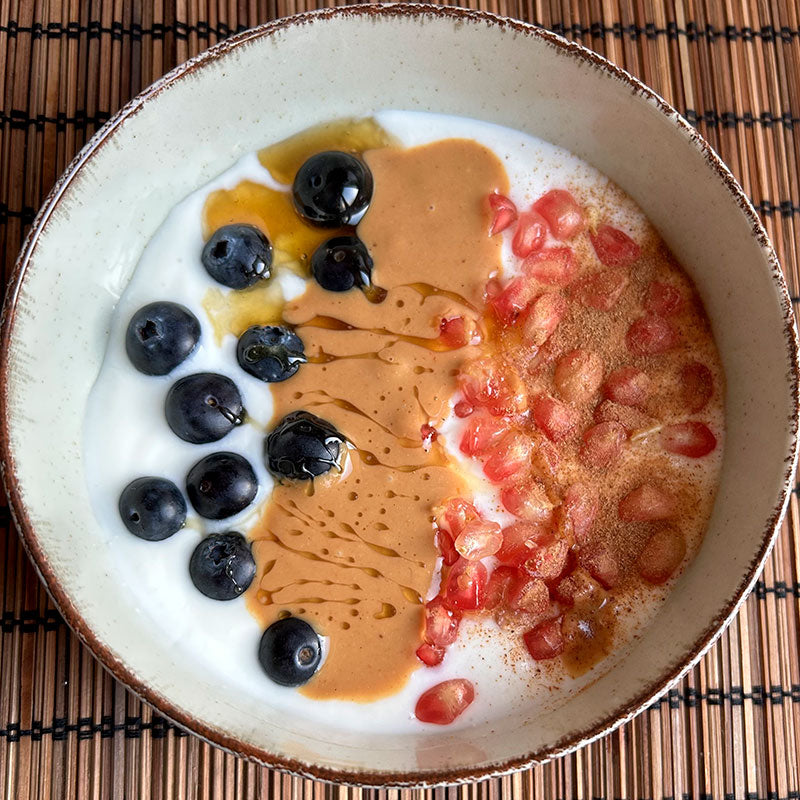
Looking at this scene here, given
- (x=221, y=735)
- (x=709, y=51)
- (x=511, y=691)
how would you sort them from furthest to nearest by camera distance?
(x=709, y=51) → (x=511, y=691) → (x=221, y=735)

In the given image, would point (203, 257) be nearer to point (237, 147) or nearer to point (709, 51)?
point (237, 147)

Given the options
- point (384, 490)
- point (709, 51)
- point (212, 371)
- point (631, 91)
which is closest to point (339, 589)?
point (384, 490)

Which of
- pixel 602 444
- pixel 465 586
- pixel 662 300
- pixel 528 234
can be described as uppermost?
pixel 528 234

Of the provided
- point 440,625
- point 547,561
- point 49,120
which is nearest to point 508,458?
point 547,561

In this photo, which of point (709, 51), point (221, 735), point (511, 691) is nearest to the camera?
point (221, 735)

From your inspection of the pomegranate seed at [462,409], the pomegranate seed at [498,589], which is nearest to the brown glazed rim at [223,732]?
the pomegranate seed at [498,589]

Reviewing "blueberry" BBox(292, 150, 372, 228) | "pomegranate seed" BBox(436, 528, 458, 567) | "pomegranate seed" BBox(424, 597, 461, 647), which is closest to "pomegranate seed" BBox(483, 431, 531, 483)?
"pomegranate seed" BBox(436, 528, 458, 567)

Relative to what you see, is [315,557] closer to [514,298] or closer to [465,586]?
[465,586]
